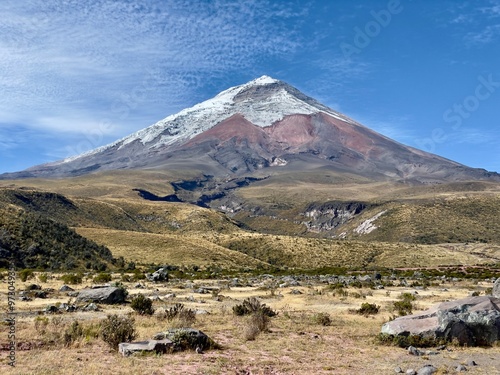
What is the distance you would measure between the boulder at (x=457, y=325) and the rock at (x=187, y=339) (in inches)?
298

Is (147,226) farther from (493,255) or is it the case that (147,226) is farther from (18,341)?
(18,341)

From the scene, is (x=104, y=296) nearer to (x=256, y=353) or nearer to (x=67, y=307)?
(x=67, y=307)

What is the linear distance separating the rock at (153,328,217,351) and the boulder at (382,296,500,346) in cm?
758

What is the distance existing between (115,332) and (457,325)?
1307 centimetres

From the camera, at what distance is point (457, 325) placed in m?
17.3

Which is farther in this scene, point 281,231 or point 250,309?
point 281,231

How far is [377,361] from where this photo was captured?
14.8m

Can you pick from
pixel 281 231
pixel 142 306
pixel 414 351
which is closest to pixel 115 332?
pixel 142 306

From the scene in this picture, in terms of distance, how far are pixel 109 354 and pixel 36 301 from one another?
15398 millimetres

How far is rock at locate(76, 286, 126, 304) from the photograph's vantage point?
26.2 metres

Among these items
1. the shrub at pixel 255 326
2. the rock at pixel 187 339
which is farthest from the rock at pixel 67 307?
the shrub at pixel 255 326

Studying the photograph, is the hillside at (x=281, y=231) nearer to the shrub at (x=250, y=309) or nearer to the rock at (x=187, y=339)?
the shrub at (x=250, y=309)

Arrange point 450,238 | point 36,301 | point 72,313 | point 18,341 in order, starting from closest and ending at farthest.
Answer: point 18,341, point 72,313, point 36,301, point 450,238

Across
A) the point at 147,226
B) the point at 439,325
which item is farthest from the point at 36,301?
the point at 147,226
